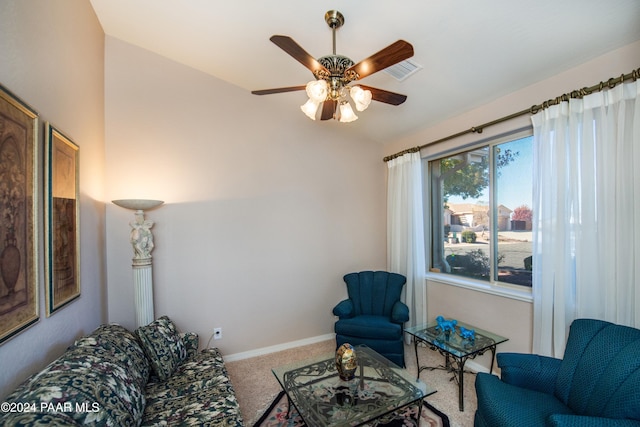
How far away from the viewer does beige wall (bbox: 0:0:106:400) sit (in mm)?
1338

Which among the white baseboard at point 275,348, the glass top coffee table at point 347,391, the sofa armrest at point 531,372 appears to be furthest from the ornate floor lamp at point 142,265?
the sofa armrest at point 531,372

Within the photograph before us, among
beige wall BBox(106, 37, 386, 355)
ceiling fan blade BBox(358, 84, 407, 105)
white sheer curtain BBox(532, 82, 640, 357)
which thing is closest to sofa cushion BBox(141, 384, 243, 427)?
beige wall BBox(106, 37, 386, 355)

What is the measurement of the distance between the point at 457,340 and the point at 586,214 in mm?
1365

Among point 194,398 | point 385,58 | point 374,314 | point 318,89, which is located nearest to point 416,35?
point 385,58

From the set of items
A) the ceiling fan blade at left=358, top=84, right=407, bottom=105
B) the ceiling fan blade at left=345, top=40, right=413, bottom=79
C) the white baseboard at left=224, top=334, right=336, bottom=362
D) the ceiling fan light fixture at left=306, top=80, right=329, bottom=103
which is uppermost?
the ceiling fan blade at left=345, top=40, right=413, bottom=79

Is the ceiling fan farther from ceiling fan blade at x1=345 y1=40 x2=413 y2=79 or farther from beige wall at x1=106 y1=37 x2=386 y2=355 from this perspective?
beige wall at x1=106 y1=37 x2=386 y2=355

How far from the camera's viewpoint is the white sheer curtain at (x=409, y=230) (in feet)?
11.1

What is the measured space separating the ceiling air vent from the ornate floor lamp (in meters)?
2.38

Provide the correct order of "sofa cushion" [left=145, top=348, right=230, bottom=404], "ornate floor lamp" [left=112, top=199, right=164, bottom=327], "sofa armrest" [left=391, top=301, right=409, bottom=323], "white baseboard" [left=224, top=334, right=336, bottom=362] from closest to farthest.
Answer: "sofa cushion" [left=145, top=348, right=230, bottom=404] → "ornate floor lamp" [left=112, top=199, right=164, bottom=327] → "sofa armrest" [left=391, top=301, right=409, bottom=323] → "white baseboard" [left=224, top=334, right=336, bottom=362]

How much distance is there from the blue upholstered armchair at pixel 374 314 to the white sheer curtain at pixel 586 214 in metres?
1.15

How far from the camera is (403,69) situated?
7.89 feet

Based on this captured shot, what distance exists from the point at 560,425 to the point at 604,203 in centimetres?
147

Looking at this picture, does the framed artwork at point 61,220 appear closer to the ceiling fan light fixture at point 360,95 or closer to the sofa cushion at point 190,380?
the sofa cushion at point 190,380

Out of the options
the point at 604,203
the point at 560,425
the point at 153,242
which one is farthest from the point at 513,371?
the point at 153,242
